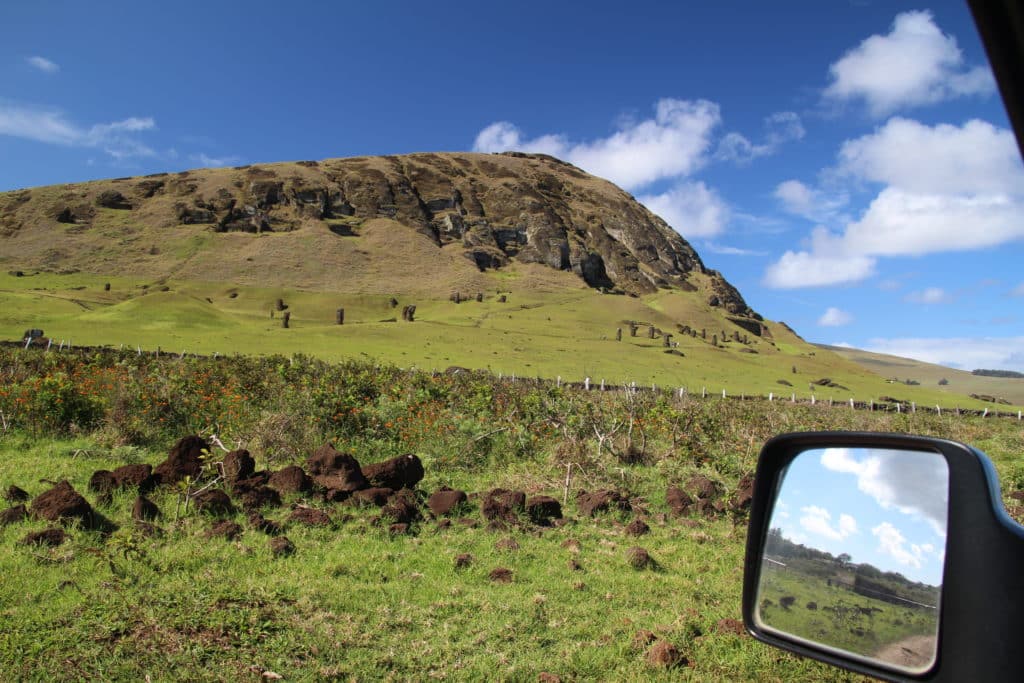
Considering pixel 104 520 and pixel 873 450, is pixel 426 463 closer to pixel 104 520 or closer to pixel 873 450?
pixel 104 520

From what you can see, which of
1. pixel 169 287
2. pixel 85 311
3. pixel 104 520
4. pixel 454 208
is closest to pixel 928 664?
pixel 104 520

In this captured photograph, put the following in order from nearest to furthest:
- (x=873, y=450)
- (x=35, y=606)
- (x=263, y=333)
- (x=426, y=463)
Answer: (x=873, y=450), (x=35, y=606), (x=426, y=463), (x=263, y=333)

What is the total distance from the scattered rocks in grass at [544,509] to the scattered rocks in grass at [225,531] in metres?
3.10


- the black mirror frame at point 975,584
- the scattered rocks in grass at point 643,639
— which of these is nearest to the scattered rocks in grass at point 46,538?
the scattered rocks in grass at point 643,639

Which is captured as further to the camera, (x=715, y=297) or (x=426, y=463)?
(x=715, y=297)

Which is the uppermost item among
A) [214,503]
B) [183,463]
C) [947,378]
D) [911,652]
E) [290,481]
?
[947,378]

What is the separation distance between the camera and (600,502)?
25.9 feet

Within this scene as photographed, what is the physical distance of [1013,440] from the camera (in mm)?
13656

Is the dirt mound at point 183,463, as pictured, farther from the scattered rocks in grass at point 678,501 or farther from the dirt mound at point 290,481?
the scattered rocks in grass at point 678,501

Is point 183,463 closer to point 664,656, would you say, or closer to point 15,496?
point 15,496

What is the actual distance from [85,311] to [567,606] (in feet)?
196

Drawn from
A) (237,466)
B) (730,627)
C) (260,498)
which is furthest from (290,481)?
(730,627)

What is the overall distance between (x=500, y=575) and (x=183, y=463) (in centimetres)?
434

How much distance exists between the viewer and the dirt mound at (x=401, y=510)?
701 cm
